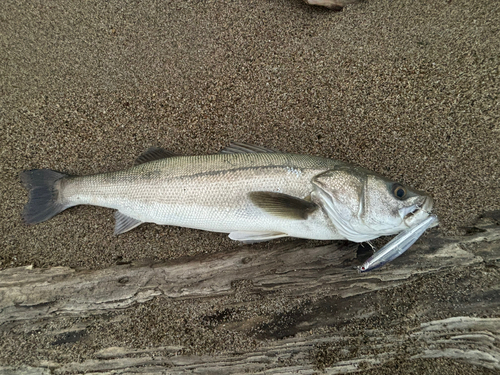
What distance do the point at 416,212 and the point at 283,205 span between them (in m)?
1.07

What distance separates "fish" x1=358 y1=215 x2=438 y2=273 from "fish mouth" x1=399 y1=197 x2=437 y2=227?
0.12 ft

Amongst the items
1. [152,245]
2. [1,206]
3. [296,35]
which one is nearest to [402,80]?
[296,35]

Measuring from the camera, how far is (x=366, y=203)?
2.38 metres

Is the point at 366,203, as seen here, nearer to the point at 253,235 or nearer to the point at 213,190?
the point at 253,235

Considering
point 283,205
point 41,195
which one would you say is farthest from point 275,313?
point 41,195

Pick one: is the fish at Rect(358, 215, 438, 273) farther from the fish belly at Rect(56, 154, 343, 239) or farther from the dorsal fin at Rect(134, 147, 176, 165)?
the dorsal fin at Rect(134, 147, 176, 165)

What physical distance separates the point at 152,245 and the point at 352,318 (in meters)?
2.00

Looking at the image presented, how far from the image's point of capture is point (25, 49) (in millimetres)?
2924

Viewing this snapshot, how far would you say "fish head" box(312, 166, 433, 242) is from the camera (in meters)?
2.32

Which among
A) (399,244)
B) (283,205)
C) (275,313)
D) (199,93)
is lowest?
(275,313)

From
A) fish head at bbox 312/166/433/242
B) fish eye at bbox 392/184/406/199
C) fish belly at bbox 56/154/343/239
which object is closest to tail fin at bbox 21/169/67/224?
fish belly at bbox 56/154/343/239

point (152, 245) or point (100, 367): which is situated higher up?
point (152, 245)

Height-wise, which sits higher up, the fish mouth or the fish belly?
the fish belly

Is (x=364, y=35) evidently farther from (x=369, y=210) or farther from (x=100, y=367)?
(x=100, y=367)
